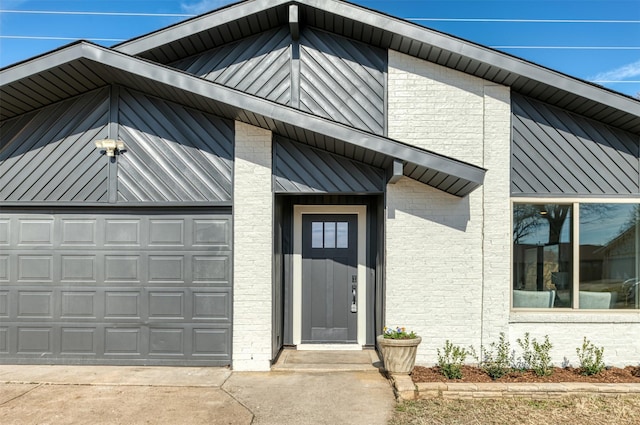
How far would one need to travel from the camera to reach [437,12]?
15.7 metres

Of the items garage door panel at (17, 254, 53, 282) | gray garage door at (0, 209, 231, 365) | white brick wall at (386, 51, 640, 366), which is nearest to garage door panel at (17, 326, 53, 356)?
gray garage door at (0, 209, 231, 365)

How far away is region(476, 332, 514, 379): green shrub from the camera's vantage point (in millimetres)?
6418

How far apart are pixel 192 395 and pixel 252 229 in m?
2.47

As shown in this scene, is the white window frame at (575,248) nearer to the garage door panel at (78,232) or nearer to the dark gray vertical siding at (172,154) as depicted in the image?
the dark gray vertical siding at (172,154)

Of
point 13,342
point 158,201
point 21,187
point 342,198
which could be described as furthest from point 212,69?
point 13,342

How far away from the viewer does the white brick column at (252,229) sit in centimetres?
691

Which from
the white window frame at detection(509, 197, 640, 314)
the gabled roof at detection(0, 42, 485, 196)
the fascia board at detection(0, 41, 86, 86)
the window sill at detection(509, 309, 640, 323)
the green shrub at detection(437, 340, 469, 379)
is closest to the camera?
the gabled roof at detection(0, 42, 485, 196)

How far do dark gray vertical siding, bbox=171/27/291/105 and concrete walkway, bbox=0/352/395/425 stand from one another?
4.27 metres

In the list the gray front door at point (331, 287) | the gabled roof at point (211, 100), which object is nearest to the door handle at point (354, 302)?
the gray front door at point (331, 287)

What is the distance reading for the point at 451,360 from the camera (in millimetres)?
6758

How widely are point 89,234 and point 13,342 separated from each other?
209 centimetres

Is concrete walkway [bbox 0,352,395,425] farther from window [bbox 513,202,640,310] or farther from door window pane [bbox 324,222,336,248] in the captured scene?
window [bbox 513,202,640,310]

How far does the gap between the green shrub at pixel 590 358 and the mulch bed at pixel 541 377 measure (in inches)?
3.1

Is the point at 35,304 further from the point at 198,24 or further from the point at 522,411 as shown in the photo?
the point at 522,411
